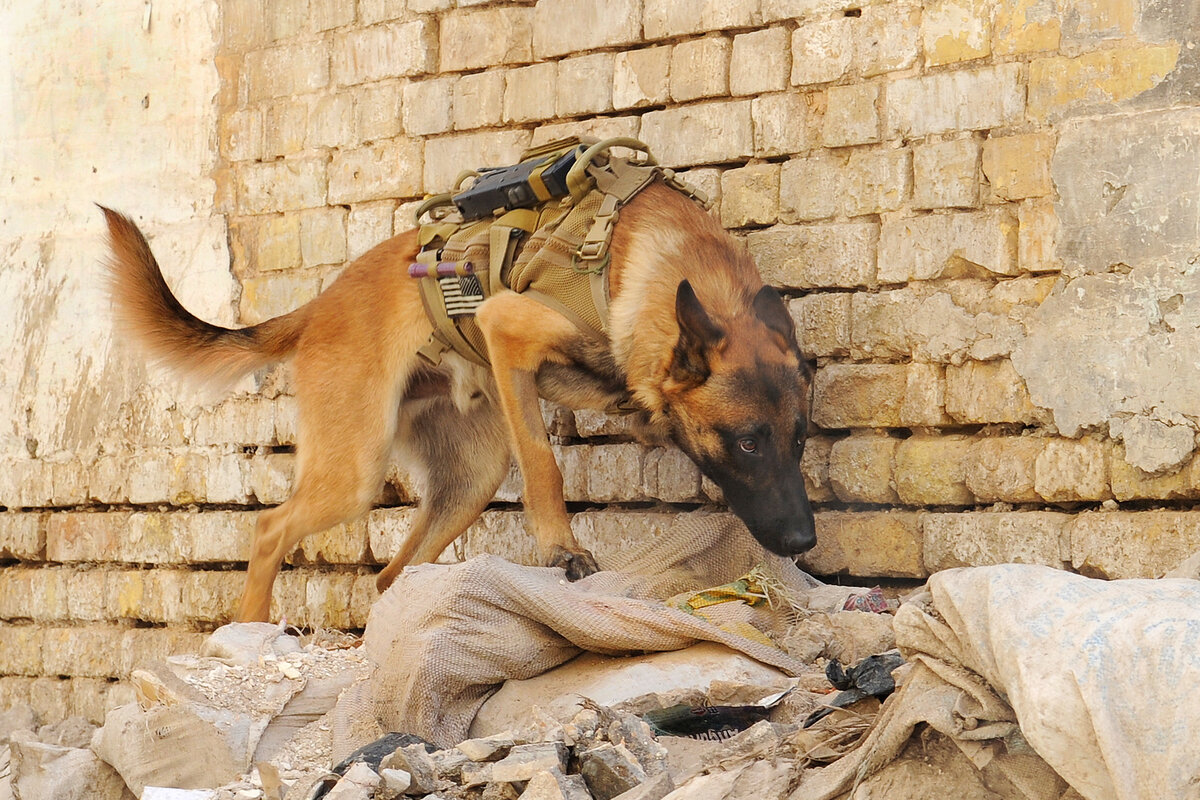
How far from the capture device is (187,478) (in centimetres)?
729

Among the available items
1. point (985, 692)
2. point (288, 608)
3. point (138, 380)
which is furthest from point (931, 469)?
point (138, 380)

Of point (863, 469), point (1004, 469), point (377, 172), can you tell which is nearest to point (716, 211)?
point (863, 469)

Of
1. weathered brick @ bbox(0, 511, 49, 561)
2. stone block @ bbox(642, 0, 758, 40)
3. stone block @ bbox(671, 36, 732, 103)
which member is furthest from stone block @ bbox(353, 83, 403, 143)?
weathered brick @ bbox(0, 511, 49, 561)

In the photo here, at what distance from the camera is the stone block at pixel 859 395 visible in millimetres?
5066

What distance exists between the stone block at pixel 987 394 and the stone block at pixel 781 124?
111 cm

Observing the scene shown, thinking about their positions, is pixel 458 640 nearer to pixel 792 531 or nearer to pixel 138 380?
pixel 792 531

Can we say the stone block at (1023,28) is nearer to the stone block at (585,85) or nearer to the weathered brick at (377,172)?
the stone block at (585,85)

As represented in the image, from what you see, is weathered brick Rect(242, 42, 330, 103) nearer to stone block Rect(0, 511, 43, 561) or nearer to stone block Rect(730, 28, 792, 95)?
stone block Rect(730, 28, 792, 95)

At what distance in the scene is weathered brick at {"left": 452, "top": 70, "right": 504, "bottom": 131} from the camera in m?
6.30

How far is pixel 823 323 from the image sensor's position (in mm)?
5246

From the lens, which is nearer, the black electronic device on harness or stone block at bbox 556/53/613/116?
the black electronic device on harness

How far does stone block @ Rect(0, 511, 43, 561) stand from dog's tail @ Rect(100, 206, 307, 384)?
250 cm

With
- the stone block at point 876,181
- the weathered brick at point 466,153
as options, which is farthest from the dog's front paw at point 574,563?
the weathered brick at point 466,153

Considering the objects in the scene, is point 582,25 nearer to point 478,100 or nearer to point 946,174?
point 478,100
